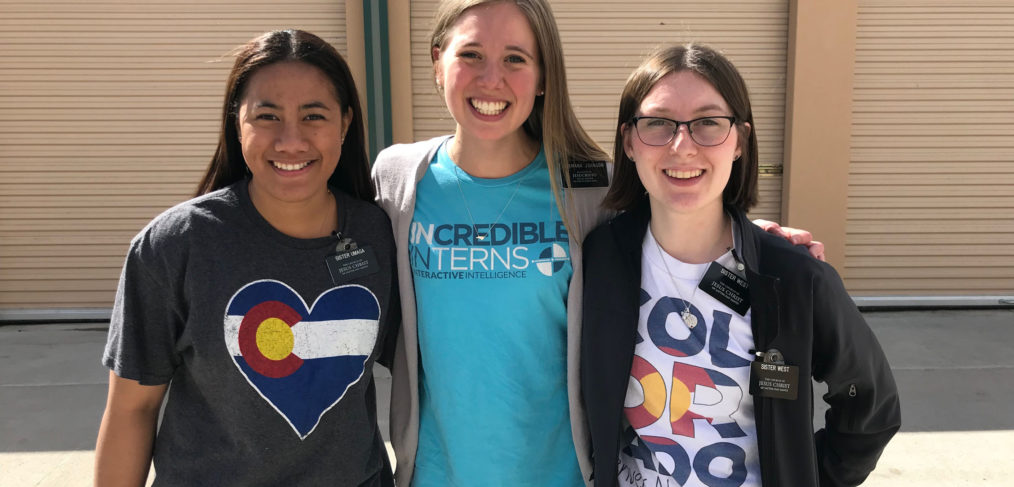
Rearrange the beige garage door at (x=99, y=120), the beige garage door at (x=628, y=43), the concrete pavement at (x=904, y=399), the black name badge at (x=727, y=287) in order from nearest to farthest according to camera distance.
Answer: the black name badge at (x=727, y=287)
the concrete pavement at (x=904, y=399)
the beige garage door at (x=99, y=120)
the beige garage door at (x=628, y=43)

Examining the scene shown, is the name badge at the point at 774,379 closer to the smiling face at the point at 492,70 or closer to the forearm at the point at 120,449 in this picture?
the smiling face at the point at 492,70

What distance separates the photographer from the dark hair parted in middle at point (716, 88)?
187cm

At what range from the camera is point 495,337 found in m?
1.95

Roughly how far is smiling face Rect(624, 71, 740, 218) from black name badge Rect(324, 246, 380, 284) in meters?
0.71

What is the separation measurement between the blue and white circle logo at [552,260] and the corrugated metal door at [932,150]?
5598 millimetres

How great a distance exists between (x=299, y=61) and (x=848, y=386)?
1.52m

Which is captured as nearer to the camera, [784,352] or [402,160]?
[784,352]

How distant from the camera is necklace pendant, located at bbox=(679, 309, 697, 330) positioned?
1.82 meters

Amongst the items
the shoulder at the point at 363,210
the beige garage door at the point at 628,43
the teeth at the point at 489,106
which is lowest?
the shoulder at the point at 363,210

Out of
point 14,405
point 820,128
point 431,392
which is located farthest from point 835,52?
point 14,405

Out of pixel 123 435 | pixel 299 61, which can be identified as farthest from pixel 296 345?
pixel 299 61

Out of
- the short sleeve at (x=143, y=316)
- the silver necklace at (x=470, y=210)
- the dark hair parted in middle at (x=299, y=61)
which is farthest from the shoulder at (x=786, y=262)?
the short sleeve at (x=143, y=316)

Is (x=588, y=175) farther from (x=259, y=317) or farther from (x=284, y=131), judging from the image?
(x=259, y=317)

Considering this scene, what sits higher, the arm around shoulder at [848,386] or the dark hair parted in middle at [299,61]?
the dark hair parted in middle at [299,61]
